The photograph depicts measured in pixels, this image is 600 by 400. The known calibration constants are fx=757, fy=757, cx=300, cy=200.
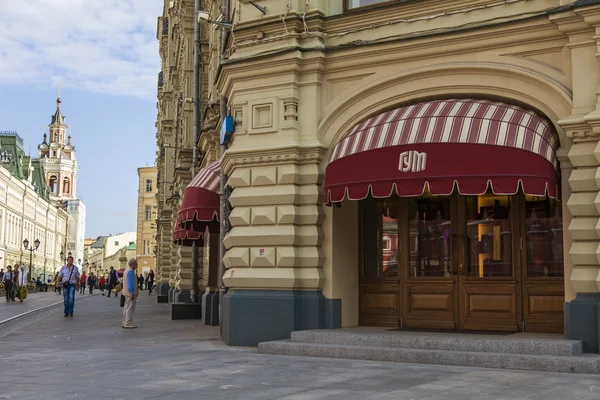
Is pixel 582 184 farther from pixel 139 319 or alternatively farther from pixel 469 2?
pixel 139 319

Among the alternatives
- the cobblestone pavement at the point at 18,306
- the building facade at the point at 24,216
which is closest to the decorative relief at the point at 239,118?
the cobblestone pavement at the point at 18,306

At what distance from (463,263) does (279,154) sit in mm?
3598

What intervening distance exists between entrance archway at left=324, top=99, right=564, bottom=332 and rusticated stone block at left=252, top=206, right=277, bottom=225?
1.20 m

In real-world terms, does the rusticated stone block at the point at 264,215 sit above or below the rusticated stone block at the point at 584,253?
above

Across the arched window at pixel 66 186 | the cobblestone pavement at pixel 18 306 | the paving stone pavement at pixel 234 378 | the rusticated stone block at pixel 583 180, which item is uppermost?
the arched window at pixel 66 186

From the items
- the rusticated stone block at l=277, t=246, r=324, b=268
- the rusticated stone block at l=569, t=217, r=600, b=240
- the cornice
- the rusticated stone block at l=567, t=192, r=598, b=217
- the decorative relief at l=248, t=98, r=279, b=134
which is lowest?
the rusticated stone block at l=277, t=246, r=324, b=268

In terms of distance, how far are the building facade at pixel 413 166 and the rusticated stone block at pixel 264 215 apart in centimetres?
3

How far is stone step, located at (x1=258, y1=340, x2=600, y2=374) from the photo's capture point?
9.38 m

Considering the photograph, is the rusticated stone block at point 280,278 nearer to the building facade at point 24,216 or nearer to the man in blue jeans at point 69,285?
the man in blue jeans at point 69,285

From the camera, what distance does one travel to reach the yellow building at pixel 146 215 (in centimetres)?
8594

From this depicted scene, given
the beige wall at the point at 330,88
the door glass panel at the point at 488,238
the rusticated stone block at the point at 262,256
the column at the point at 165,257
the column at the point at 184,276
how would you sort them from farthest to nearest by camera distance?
the column at the point at 165,257, the column at the point at 184,276, the rusticated stone block at the point at 262,256, the door glass panel at the point at 488,238, the beige wall at the point at 330,88

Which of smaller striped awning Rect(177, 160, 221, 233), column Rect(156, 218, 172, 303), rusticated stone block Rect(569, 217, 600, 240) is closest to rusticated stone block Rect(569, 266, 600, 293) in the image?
rusticated stone block Rect(569, 217, 600, 240)

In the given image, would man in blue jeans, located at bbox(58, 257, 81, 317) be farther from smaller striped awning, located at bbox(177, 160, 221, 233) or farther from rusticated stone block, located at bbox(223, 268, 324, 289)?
rusticated stone block, located at bbox(223, 268, 324, 289)

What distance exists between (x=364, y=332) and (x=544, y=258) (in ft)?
10.1
